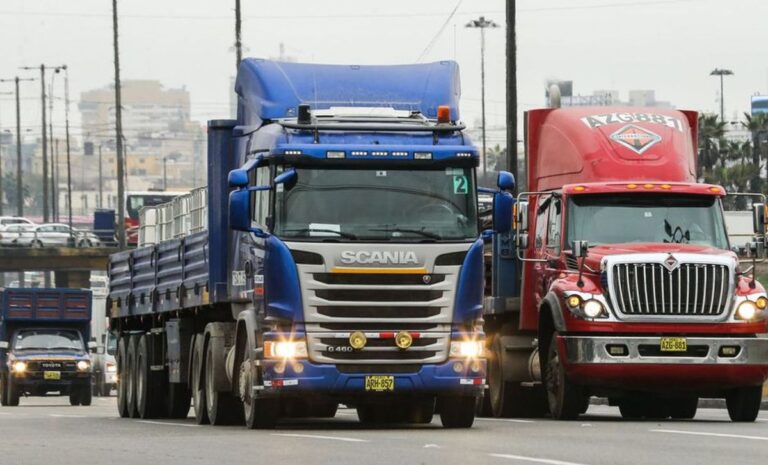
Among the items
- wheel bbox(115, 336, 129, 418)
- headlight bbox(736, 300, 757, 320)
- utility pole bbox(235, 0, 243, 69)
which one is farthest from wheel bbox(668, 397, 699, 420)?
utility pole bbox(235, 0, 243, 69)

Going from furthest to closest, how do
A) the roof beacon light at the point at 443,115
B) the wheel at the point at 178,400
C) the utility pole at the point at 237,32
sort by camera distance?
the utility pole at the point at 237,32 < the wheel at the point at 178,400 < the roof beacon light at the point at 443,115

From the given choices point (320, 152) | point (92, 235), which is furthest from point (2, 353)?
point (92, 235)

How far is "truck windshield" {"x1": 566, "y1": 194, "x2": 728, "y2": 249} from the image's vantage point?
80.6 feet

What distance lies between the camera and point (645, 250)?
23.9 m

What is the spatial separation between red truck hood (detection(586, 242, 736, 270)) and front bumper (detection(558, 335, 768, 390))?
0.99 metres

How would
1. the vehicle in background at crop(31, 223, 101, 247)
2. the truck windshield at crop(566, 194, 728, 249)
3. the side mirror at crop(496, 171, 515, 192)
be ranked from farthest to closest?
the vehicle in background at crop(31, 223, 101, 247) → the truck windshield at crop(566, 194, 728, 249) → the side mirror at crop(496, 171, 515, 192)

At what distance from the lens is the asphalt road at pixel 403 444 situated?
654 inches

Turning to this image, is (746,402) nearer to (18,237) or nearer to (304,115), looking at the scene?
(304,115)

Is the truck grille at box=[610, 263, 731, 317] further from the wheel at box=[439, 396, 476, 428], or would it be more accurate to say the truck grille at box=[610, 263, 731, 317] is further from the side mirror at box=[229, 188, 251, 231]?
the side mirror at box=[229, 188, 251, 231]

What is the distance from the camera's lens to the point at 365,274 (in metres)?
21.2

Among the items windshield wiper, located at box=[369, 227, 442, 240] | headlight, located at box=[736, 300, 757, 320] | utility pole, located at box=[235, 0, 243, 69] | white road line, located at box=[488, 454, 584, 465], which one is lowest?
white road line, located at box=[488, 454, 584, 465]

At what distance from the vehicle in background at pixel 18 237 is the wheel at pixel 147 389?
72.1m

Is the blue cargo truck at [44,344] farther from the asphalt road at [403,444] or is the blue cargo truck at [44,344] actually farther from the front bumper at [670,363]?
the front bumper at [670,363]

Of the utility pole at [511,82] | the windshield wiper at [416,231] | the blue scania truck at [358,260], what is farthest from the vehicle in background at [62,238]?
the windshield wiper at [416,231]
